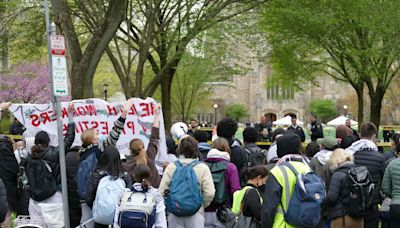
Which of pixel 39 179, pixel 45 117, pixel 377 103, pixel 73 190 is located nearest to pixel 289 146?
pixel 73 190

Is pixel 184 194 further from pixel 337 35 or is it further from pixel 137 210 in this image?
pixel 337 35

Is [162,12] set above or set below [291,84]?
above

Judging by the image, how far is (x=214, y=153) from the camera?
25.2 feet

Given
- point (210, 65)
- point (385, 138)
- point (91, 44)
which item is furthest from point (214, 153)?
point (210, 65)

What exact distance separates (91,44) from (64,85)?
575 cm

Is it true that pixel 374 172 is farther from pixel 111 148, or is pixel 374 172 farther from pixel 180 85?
pixel 180 85

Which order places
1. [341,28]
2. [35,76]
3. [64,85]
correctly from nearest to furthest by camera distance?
[64,85], [341,28], [35,76]

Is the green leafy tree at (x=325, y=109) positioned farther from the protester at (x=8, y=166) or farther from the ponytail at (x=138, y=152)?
the ponytail at (x=138, y=152)

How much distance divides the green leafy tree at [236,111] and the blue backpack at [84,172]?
257 ft

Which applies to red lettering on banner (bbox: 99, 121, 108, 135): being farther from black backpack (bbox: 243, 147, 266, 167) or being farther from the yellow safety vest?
the yellow safety vest

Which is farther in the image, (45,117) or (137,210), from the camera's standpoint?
(45,117)

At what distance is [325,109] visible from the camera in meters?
83.3

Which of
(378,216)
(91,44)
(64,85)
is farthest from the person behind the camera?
(91,44)

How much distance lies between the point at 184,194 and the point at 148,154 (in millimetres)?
2014
